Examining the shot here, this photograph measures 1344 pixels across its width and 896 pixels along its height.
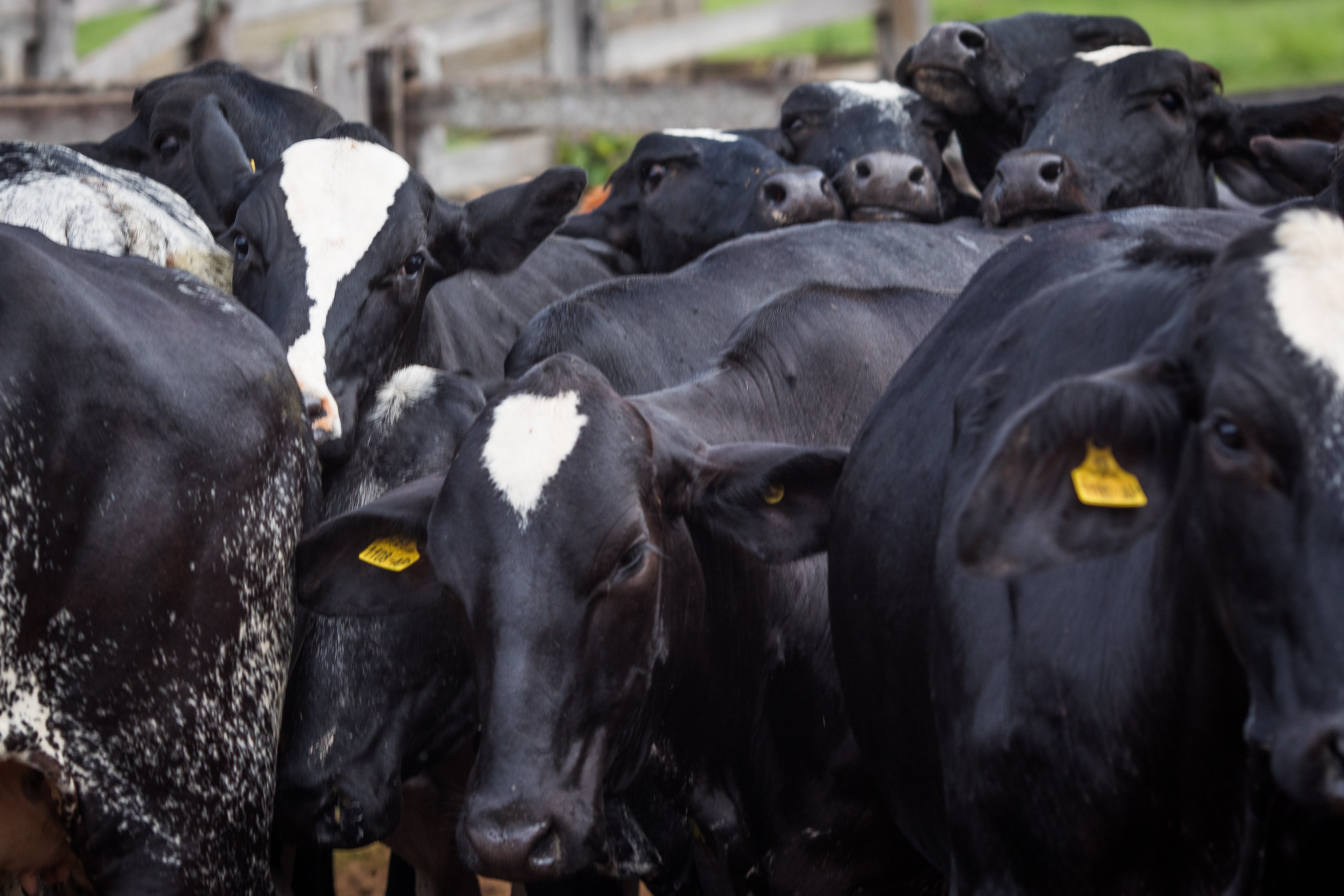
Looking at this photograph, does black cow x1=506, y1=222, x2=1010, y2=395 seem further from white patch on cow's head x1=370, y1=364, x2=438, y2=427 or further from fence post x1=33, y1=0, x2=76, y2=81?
fence post x1=33, y1=0, x2=76, y2=81

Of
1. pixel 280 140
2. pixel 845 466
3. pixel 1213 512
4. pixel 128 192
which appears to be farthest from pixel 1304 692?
pixel 280 140

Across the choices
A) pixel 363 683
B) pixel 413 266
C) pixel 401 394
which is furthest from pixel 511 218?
pixel 363 683

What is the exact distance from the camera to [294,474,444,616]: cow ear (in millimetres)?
3340

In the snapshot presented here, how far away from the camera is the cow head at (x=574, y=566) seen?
2.96 m

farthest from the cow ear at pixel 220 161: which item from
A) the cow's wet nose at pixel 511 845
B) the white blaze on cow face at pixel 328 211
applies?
the cow's wet nose at pixel 511 845

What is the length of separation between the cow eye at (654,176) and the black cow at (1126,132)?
1.30 m

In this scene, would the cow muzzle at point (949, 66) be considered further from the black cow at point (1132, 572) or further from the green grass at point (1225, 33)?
the green grass at point (1225, 33)

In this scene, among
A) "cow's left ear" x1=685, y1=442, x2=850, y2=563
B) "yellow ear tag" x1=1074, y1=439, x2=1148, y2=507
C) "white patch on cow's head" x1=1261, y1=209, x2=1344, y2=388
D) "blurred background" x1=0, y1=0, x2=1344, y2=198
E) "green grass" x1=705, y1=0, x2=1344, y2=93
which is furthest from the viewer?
"green grass" x1=705, y1=0, x2=1344, y2=93

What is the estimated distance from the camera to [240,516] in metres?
3.47

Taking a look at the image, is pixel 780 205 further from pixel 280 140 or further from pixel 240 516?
pixel 240 516

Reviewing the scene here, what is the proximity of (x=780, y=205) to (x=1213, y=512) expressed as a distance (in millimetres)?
3578

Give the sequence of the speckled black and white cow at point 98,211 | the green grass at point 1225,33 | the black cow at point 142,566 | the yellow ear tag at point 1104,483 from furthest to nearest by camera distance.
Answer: the green grass at point 1225,33
the speckled black and white cow at point 98,211
the black cow at point 142,566
the yellow ear tag at point 1104,483

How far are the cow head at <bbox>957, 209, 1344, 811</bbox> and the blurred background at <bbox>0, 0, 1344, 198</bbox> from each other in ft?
21.1

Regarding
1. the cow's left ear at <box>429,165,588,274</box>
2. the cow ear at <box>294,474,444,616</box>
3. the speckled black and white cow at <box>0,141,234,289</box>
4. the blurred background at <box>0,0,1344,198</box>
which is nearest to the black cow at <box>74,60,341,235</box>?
the speckled black and white cow at <box>0,141,234,289</box>
